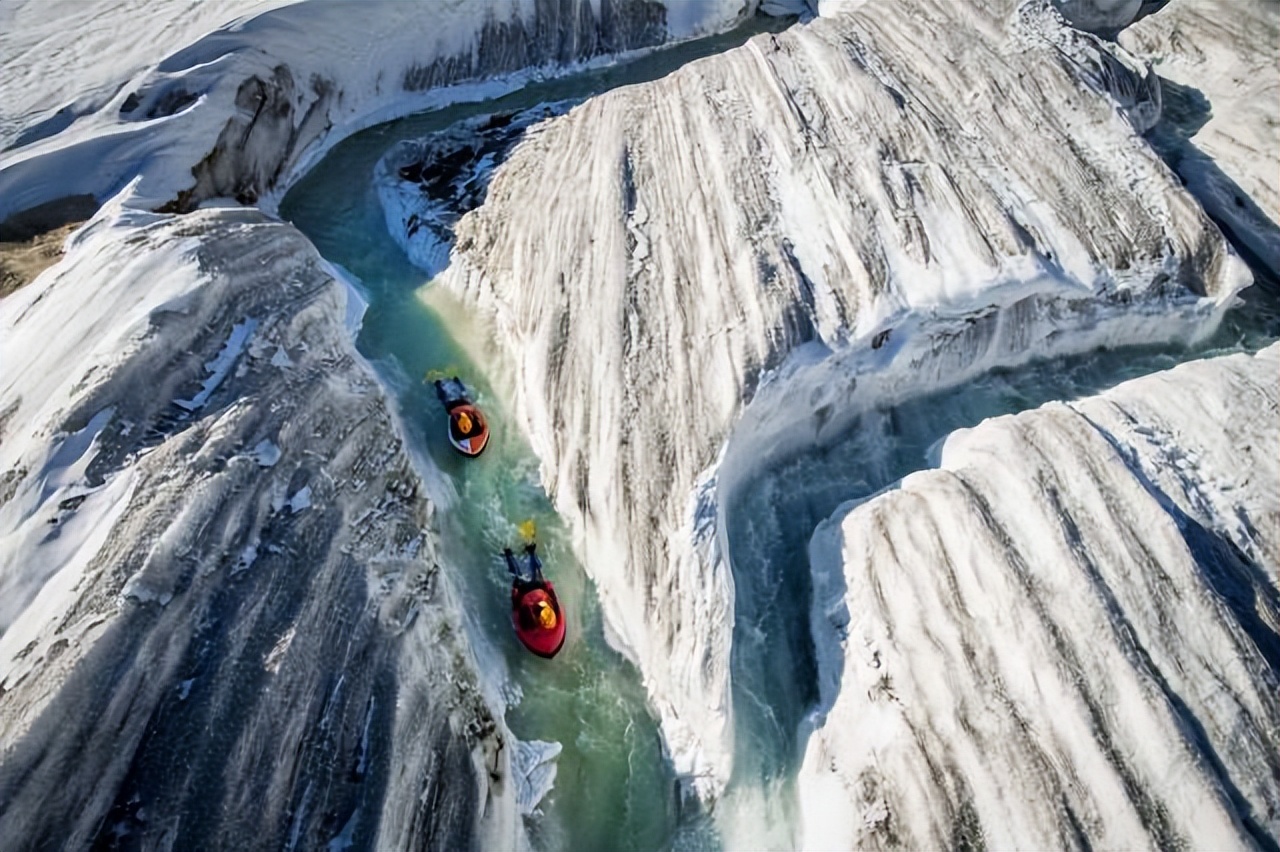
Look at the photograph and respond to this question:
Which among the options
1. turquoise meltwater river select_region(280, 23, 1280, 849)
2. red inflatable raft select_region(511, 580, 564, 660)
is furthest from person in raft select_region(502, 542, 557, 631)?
turquoise meltwater river select_region(280, 23, 1280, 849)

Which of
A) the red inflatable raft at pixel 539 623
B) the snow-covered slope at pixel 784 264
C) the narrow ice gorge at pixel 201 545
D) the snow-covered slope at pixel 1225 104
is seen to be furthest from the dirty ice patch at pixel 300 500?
the snow-covered slope at pixel 1225 104

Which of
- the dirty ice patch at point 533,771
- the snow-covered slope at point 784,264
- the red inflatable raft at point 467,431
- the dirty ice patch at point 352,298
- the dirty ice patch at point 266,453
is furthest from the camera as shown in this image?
the dirty ice patch at point 352,298

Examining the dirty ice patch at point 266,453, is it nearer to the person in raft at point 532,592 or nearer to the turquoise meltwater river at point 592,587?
the turquoise meltwater river at point 592,587

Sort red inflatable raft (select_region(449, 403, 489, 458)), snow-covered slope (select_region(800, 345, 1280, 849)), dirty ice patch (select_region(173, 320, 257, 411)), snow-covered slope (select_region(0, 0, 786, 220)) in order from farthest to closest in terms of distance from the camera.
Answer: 1. snow-covered slope (select_region(0, 0, 786, 220))
2. red inflatable raft (select_region(449, 403, 489, 458))
3. dirty ice patch (select_region(173, 320, 257, 411))
4. snow-covered slope (select_region(800, 345, 1280, 849))

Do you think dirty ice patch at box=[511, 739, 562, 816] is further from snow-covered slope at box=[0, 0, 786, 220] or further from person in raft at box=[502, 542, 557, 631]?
snow-covered slope at box=[0, 0, 786, 220]

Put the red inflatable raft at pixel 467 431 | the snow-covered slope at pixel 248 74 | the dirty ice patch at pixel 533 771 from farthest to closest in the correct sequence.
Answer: the snow-covered slope at pixel 248 74 < the red inflatable raft at pixel 467 431 < the dirty ice patch at pixel 533 771
